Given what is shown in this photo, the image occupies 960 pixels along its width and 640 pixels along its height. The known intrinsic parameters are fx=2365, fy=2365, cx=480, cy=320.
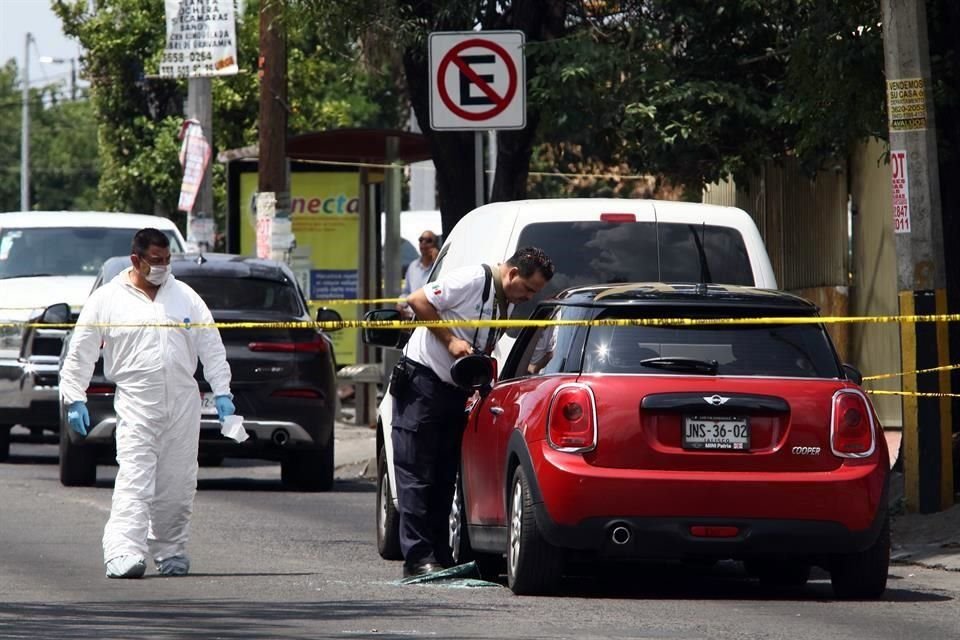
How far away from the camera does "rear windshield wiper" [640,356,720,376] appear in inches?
404

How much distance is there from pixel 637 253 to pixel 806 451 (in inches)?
100

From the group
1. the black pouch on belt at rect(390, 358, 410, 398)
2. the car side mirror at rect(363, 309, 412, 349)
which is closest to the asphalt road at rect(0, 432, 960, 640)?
the black pouch on belt at rect(390, 358, 410, 398)

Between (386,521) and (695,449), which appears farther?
(386,521)

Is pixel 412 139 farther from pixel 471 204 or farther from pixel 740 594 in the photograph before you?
pixel 740 594

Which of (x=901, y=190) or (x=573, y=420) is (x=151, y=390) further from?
(x=901, y=190)

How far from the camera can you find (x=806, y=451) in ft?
33.4

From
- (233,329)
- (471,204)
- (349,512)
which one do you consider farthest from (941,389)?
(471,204)

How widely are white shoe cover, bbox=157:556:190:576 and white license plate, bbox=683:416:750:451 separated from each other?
9.42 feet

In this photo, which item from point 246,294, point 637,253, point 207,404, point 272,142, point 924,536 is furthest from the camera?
point 272,142

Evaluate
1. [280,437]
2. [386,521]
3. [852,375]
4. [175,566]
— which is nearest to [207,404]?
[280,437]

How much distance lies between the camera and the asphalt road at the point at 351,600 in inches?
356

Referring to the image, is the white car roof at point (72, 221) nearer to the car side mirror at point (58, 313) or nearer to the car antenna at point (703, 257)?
the car side mirror at point (58, 313)

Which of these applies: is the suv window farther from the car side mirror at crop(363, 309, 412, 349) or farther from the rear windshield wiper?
the rear windshield wiper

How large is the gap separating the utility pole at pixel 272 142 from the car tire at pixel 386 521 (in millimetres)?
10100
